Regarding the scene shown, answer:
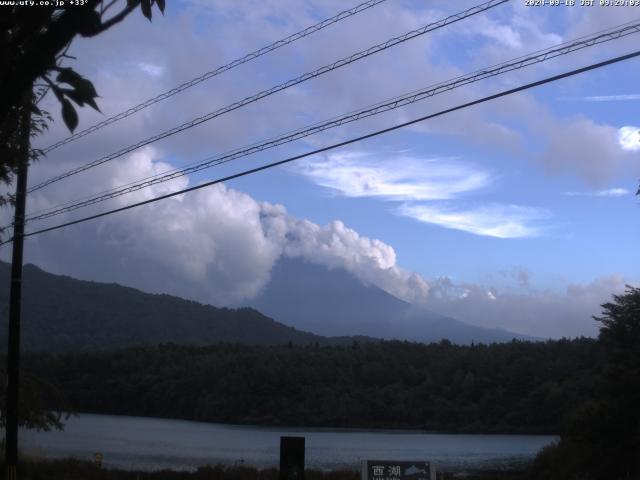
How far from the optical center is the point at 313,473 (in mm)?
22469

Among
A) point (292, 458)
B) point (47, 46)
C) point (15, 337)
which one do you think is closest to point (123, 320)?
point (15, 337)

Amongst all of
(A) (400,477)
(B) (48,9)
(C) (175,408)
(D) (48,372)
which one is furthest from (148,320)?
(B) (48,9)

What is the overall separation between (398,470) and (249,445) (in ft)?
87.5

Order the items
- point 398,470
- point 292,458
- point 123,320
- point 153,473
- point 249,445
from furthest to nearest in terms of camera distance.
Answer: point 123,320 < point 249,445 < point 153,473 < point 292,458 < point 398,470

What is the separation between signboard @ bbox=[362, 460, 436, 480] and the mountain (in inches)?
2833

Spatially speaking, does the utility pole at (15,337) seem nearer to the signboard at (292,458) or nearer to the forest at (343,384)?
the signboard at (292,458)

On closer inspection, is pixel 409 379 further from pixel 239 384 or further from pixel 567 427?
pixel 567 427

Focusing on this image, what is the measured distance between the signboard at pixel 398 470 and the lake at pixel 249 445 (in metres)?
12.4

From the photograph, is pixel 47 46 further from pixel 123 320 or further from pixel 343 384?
pixel 123 320

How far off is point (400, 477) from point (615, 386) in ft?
41.1

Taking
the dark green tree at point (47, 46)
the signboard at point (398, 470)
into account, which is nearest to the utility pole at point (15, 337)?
the signboard at point (398, 470)

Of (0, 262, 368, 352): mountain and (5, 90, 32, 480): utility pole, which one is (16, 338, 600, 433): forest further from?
(5, 90, 32, 480): utility pole

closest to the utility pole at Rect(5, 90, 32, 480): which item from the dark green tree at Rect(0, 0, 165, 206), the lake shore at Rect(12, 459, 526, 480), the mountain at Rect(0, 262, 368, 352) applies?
the lake shore at Rect(12, 459, 526, 480)

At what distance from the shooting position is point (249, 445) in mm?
37656
